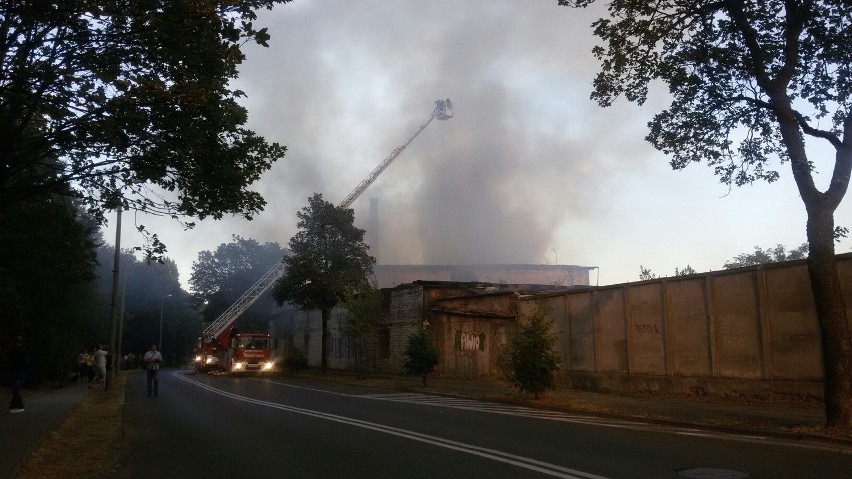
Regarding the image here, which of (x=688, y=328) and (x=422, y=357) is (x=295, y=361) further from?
(x=688, y=328)

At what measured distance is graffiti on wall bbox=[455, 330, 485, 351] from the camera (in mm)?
30609

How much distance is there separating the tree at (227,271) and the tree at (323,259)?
38202 mm

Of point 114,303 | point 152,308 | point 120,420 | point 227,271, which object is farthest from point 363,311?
point 227,271

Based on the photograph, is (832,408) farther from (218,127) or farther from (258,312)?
(258,312)

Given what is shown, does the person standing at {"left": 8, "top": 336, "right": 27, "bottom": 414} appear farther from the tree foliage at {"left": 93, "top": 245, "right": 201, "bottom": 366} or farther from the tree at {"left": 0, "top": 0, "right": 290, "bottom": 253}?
the tree foliage at {"left": 93, "top": 245, "right": 201, "bottom": 366}

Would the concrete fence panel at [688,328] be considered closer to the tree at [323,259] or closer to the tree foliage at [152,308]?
the tree at [323,259]

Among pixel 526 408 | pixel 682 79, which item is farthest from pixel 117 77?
pixel 526 408

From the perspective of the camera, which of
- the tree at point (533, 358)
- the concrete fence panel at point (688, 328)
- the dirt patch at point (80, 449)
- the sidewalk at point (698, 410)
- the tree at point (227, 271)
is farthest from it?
the tree at point (227, 271)

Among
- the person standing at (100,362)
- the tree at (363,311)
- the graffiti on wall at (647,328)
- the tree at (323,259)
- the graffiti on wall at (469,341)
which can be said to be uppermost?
the tree at (323,259)

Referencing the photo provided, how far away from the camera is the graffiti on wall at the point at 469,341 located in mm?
30609

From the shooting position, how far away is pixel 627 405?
17.6 m

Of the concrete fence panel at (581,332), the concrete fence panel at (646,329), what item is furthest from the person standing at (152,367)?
the concrete fence panel at (646,329)

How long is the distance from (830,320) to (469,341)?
20047 millimetres

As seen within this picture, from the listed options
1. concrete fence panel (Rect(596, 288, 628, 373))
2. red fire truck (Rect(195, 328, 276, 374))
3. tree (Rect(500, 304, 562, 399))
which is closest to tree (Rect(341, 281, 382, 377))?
red fire truck (Rect(195, 328, 276, 374))
